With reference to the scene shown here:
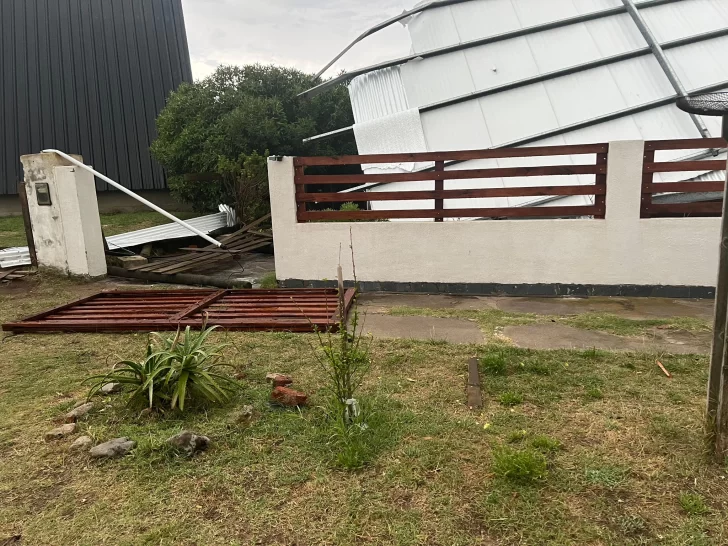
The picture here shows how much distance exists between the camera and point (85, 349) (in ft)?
14.7

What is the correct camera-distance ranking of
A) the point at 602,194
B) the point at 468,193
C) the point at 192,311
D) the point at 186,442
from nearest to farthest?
1. the point at 186,442
2. the point at 192,311
3. the point at 602,194
4. the point at 468,193

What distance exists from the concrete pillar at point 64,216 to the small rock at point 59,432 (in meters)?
5.02

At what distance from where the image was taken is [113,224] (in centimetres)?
1391

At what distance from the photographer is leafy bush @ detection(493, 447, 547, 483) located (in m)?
2.40

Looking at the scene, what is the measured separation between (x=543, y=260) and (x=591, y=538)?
14.7ft

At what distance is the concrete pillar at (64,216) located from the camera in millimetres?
7203

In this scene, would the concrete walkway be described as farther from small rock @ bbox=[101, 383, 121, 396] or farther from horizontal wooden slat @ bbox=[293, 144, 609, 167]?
small rock @ bbox=[101, 383, 121, 396]

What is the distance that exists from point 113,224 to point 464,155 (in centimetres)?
1101

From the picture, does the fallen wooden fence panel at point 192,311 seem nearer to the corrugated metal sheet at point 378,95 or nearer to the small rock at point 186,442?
the small rock at point 186,442

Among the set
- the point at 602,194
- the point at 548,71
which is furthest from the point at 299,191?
the point at 548,71

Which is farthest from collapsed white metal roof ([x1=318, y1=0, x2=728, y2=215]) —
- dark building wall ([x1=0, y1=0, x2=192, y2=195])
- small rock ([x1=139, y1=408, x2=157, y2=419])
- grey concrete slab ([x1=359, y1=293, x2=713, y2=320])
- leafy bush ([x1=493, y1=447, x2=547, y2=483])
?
dark building wall ([x1=0, y1=0, x2=192, y2=195])

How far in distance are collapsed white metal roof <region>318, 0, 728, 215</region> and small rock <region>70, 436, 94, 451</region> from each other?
766cm

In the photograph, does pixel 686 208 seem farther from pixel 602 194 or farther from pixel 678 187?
pixel 602 194

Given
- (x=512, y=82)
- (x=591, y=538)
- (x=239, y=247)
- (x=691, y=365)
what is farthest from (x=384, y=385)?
(x=512, y=82)
